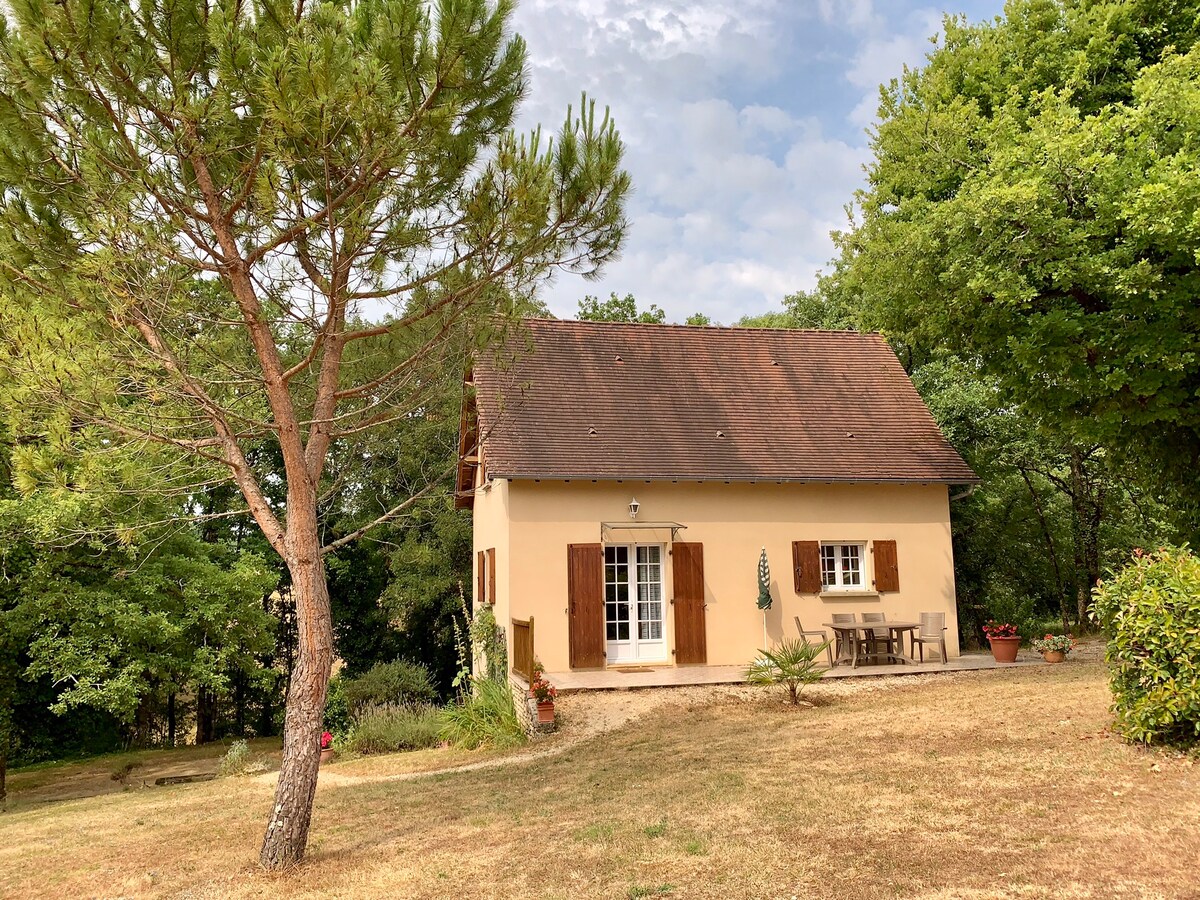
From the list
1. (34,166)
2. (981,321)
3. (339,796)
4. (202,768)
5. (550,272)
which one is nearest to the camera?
(34,166)

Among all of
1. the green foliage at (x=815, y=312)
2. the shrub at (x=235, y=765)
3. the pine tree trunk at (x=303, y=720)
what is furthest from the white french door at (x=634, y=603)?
the green foliage at (x=815, y=312)

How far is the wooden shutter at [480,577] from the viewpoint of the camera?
615 inches

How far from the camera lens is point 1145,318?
11.4 metres

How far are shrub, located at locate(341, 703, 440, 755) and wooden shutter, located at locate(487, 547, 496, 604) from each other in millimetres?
2128

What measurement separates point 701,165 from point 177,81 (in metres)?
9.09

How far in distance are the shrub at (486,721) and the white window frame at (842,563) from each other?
5802mm

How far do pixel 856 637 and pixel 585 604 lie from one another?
4.36 metres

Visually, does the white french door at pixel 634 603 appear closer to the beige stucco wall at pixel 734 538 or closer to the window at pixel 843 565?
the beige stucco wall at pixel 734 538

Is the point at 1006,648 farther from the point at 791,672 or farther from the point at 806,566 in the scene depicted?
the point at 791,672

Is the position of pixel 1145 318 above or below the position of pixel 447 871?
above

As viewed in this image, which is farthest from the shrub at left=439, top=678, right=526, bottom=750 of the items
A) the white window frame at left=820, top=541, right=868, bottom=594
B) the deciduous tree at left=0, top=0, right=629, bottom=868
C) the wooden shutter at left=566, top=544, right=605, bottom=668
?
the white window frame at left=820, top=541, right=868, bottom=594

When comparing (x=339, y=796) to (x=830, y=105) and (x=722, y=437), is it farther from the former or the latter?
(x=830, y=105)

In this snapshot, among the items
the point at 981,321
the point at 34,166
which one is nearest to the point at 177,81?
the point at 34,166

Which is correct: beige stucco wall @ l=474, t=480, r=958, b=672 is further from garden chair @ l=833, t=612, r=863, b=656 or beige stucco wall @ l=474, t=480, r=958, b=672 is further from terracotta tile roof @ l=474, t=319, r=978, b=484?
terracotta tile roof @ l=474, t=319, r=978, b=484
